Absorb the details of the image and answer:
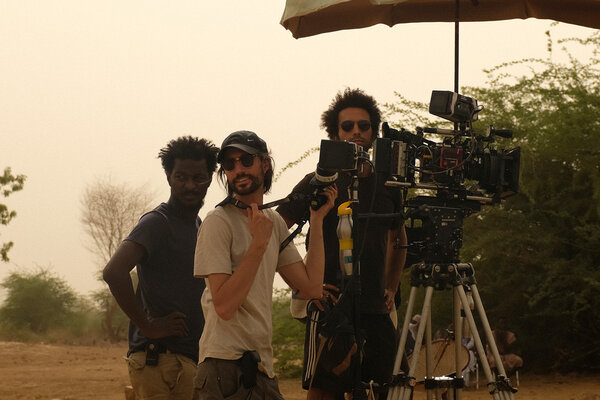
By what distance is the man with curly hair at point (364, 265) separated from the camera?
13.4 feet

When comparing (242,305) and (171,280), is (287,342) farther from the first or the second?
(242,305)

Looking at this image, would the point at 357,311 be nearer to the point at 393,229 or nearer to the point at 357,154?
the point at 357,154

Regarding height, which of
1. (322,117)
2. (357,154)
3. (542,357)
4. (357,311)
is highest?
(322,117)

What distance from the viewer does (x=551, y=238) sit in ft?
34.1

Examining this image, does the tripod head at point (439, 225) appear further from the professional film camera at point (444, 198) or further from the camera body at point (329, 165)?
the camera body at point (329, 165)

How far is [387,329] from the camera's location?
453 cm

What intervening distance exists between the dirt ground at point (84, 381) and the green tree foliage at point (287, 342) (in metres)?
0.20

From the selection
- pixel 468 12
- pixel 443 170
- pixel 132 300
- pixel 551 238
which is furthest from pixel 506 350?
pixel 132 300

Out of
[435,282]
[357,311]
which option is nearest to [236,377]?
[357,311]

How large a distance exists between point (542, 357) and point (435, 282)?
23.4ft

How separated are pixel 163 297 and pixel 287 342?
7.76 m

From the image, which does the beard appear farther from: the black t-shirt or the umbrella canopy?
the umbrella canopy

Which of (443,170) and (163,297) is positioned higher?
(443,170)

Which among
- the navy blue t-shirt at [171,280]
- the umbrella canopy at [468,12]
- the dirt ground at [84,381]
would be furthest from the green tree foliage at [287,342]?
the navy blue t-shirt at [171,280]
